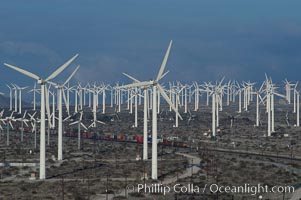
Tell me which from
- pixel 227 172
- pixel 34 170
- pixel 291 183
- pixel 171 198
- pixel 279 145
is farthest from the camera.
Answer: pixel 279 145

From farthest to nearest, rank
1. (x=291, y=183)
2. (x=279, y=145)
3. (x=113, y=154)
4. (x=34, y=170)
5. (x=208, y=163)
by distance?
(x=279, y=145), (x=113, y=154), (x=208, y=163), (x=34, y=170), (x=291, y=183)

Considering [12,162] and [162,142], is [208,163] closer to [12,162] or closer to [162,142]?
[12,162]

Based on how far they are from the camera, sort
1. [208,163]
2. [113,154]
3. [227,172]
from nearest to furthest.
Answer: [227,172] → [208,163] → [113,154]

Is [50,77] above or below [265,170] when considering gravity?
above

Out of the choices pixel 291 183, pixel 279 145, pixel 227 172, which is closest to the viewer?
pixel 291 183

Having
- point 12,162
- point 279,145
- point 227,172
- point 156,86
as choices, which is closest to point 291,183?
point 227,172

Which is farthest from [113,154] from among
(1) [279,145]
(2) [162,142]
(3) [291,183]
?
(3) [291,183]

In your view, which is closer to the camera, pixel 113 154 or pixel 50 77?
pixel 50 77

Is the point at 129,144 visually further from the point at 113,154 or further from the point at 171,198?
the point at 171,198

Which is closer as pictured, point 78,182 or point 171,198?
point 171,198
